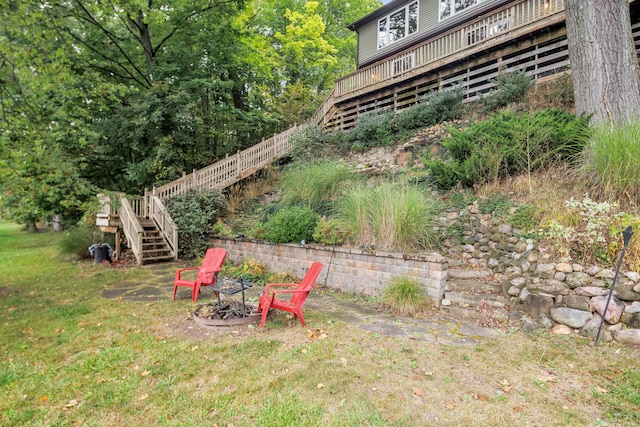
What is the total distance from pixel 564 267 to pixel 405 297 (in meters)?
2.12

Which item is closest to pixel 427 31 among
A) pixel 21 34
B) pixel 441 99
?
pixel 441 99

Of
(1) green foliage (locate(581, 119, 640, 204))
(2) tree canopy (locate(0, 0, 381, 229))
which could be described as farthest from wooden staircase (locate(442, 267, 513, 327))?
(2) tree canopy (locate(0, 0, 381, 229))

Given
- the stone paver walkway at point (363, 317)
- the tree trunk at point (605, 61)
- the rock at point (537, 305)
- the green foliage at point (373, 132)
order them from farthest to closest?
the green foliage at point (373, 132) < the tree trunk at point (605, 61) < the rock at point (537, 305) < the stone paver walkway at point (363, 317)

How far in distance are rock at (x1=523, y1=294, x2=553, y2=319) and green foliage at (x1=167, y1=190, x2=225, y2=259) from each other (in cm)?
838

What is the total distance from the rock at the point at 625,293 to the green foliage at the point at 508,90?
6.50 metres

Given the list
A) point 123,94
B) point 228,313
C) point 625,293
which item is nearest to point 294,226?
point 228,313

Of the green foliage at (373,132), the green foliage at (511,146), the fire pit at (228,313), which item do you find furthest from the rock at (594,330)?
the green foliage at (373,132)

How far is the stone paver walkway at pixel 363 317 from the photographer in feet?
13.3

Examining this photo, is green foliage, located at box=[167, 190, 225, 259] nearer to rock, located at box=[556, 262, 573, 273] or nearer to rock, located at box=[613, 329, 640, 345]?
rock, located at box=[556, 262, 573, 273]

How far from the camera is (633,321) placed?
3.67m

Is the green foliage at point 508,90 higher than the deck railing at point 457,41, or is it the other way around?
the deck railing at point 457,41

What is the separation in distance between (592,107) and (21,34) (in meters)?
11.0

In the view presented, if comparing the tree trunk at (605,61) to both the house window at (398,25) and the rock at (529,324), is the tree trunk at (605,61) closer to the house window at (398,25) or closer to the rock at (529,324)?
the rock at (529,324)

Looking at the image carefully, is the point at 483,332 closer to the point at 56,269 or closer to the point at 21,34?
the point at 21,34
